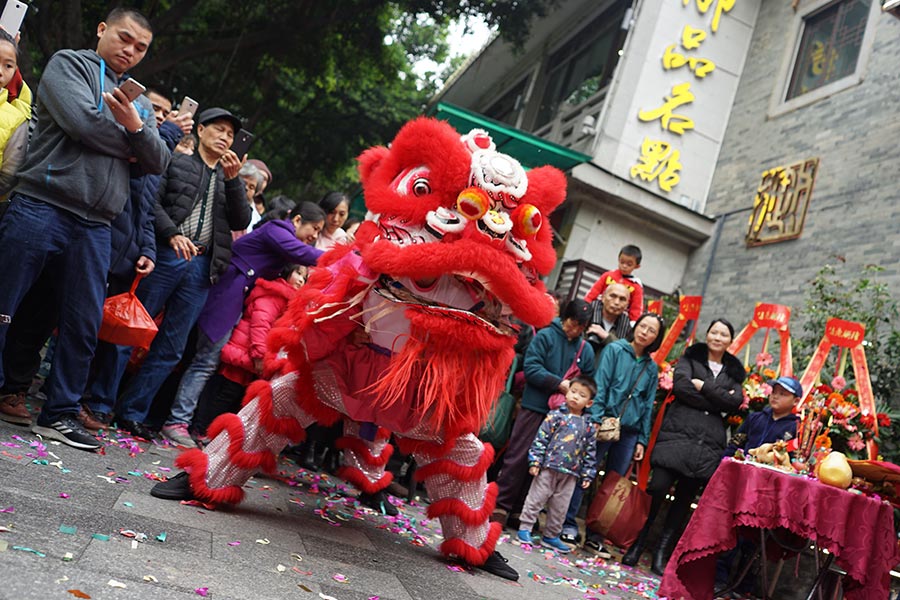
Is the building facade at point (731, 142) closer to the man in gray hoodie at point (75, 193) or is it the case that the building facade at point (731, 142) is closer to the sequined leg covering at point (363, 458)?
the sequined leg covering at point (363, 458)

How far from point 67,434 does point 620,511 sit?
3843mm

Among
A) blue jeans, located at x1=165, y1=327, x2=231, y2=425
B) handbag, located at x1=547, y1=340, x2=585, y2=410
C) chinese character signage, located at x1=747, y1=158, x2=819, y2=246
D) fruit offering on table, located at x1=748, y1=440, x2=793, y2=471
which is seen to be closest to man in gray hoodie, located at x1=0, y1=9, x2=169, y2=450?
blue jeans, located at x1=165, y1=327, x2=231, y2=425

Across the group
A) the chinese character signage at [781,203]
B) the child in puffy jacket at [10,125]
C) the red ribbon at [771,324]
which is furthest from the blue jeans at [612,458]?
the chinese character signage at [781,203]

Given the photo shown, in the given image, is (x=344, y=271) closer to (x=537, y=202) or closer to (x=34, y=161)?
(x=537, y=202)

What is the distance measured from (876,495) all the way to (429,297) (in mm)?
2701

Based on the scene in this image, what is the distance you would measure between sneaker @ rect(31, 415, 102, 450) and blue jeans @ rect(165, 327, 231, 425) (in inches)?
45.7

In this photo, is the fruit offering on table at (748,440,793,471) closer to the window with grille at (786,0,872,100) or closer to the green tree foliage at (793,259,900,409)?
the green tree foliage at (793,259,900,409)

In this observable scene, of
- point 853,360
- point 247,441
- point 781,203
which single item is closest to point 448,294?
point 247,441

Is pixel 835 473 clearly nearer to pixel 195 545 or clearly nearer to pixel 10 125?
pixel 195 545

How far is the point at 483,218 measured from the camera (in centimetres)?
340

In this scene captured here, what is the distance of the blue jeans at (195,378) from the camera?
5215 millimetres

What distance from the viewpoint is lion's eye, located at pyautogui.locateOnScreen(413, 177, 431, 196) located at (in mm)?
3505

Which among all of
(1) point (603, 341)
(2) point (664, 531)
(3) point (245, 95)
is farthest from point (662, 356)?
(3) point (245, 95)

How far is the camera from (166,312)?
5.04 metres
